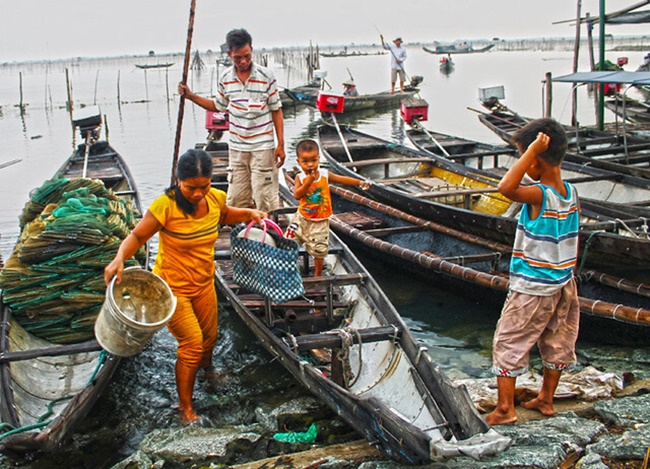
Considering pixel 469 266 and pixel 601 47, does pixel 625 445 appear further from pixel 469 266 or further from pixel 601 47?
pixel 601 47

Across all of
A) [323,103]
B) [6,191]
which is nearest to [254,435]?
[323,103]

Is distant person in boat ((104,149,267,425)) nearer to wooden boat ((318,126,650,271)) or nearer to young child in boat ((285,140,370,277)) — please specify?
young child in boat ((285,140,370,277))

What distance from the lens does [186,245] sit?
4074mm

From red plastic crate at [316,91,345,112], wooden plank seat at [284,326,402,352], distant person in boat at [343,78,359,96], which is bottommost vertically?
wooden plank seat at [284,326,402,352]

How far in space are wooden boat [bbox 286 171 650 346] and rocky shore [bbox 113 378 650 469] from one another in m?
0.94

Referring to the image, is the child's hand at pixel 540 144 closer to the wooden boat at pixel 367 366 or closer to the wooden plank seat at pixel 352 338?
the wooden boat at pixel 367 366

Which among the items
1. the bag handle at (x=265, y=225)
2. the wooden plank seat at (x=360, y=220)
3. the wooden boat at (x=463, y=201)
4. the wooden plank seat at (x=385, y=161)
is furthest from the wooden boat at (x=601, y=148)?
the bag handle at (x=265, y=225)

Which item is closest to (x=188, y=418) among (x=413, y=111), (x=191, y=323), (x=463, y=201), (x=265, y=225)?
(x=191, y=323)

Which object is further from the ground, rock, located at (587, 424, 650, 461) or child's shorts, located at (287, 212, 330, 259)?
child's shorts, located at (287, 212, 330, 259)

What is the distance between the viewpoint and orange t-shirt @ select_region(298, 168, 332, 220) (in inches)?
205

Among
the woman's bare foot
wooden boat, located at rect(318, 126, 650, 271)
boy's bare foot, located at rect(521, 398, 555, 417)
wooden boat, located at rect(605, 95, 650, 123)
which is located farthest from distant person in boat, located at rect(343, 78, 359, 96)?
boy's bare foot, located at rect(521, 398, 555, 417)

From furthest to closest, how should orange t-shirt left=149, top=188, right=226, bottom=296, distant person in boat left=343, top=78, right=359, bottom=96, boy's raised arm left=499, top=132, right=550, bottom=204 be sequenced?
distant person in boat left=343, top=78, right=359, bottom=96 → orange t-shirt left=149, top=188, right=226, bottom=296 → boy's raised arm left=499, top=132, right=550, bottom=204

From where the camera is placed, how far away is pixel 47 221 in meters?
5.45

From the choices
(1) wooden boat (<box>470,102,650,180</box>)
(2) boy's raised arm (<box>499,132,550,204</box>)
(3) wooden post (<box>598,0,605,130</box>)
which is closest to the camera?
(2) boy's raised arm (<box>499,132,550,204</box>)
